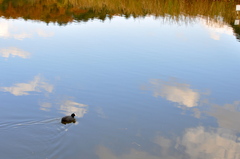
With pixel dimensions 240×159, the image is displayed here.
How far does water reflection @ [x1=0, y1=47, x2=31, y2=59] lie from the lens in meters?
10.5

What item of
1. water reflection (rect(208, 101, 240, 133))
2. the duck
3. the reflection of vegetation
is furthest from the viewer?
the reflection of vegetation

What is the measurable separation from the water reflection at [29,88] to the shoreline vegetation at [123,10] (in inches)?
320

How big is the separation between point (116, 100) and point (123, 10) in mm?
11178

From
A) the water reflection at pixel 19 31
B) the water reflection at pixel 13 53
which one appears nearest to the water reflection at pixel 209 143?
the water reflection at pixel 13 53

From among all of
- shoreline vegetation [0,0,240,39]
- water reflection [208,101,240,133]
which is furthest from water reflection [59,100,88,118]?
shoreline vegetation [0,0,240,39]

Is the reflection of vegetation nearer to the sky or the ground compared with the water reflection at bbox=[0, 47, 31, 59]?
nearer to the sky

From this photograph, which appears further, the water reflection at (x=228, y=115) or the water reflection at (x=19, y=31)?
the water reflection at (x=19, y=31)

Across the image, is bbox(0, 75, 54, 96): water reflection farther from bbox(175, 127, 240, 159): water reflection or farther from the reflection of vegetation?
the reflection of vegetation

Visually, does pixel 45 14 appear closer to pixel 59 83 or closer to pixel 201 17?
pixel 201 17

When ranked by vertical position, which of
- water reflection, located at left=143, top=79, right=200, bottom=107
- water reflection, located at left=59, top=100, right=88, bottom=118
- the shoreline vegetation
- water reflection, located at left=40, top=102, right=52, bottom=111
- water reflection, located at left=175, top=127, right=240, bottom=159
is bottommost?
water reflection, located at left=175, top=127, right=240, bottom=159

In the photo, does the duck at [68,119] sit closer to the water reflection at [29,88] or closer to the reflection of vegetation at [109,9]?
the water reflection at [29,88]

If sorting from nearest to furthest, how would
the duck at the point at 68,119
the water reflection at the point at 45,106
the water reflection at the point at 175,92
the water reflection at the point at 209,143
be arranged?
the water reflection at the point at 209,143
the duck at the point at 68,119
the water reflection at the point at 45,106
the water reflection at the point at 175,92

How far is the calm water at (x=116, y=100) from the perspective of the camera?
18.6 feet

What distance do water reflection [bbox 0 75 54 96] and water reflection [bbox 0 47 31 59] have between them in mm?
2225
